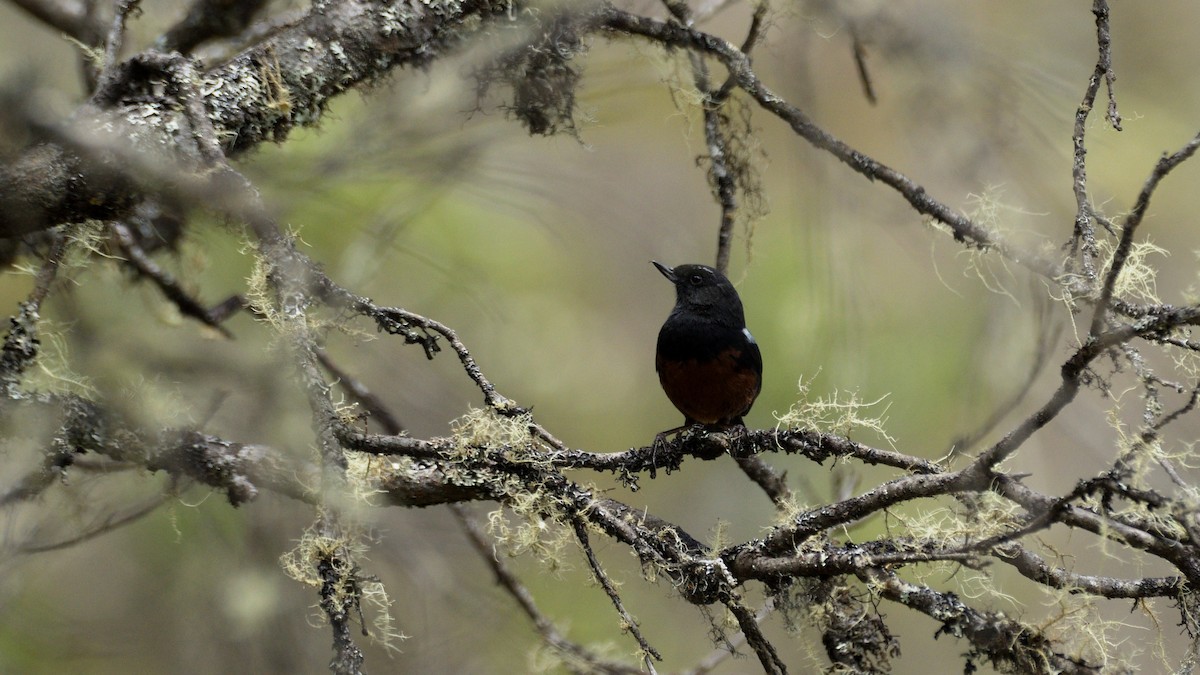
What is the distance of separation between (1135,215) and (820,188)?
1.35 metres

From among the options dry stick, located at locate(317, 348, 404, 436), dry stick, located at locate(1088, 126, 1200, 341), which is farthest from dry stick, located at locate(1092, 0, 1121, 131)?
dry stick, located at locate(317, 348, 404, 436)

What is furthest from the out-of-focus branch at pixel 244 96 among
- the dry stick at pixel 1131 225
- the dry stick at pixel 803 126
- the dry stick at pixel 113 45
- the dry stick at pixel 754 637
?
the dry stick at pixel 1131 225

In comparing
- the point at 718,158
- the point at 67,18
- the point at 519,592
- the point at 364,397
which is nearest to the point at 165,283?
the point at 364,397

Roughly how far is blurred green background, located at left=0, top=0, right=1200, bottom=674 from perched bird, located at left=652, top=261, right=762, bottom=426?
257 millimetres

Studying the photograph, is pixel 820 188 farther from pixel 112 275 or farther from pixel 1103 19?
pixel 112 275

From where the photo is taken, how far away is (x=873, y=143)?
4.88m

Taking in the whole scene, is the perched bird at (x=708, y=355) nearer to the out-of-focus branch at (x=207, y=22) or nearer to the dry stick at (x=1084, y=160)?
the dry stick at (x=1084, y=160)

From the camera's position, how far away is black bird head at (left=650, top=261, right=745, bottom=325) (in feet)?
12.0

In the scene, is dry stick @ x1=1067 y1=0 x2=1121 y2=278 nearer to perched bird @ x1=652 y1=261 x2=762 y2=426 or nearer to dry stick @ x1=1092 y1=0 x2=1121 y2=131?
dry stick @ x1=1092 y1=0 x2=1121 y2=131

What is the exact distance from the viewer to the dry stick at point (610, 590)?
1.88 metres


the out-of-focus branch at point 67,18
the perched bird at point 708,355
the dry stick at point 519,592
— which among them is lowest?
the dry stick at point 519,592

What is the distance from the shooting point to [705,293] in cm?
372

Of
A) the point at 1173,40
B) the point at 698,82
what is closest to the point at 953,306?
the point at 1173,40

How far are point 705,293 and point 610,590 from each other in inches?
75.4
